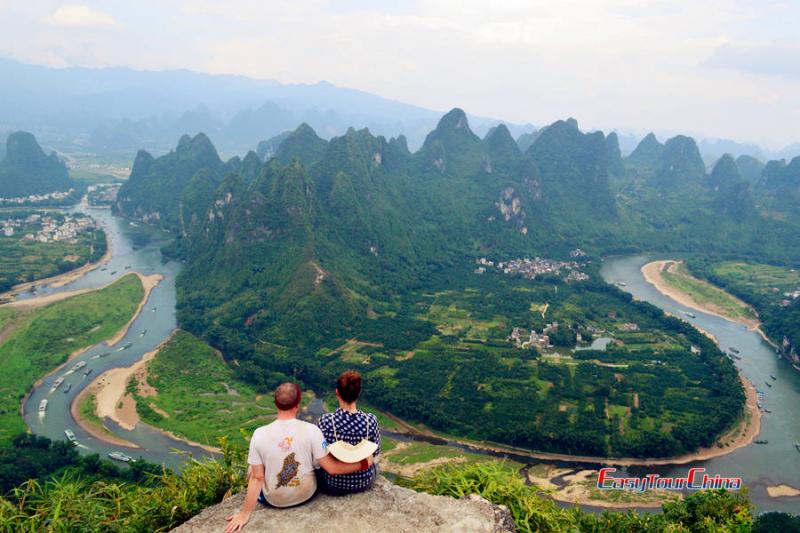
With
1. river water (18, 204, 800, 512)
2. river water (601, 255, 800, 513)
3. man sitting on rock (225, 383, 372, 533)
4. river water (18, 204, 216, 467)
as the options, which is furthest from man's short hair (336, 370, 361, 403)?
river water (601, 255, 800, 513)

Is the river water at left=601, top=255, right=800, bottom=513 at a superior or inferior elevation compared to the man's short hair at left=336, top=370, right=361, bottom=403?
inferior

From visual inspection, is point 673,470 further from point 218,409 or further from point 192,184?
point 192,184

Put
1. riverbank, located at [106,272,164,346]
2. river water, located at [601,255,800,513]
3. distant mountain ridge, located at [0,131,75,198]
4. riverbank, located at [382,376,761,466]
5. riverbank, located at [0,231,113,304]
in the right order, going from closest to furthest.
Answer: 1. river water, located at [601,255,800,513]
2. riverbank, located at [382,376,761,466]
3. riverbank, located at [106,272,164,346]
4. riverbank, located at [0,231,113,304]
5. distant mountain ridge, located at [0,131,75,198]

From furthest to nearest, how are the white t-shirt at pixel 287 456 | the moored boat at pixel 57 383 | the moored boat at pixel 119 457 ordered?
the moored boat at pixel 57 383 → the moored boat at pixel 119 457 → the white t-shirt at pixel 287 456

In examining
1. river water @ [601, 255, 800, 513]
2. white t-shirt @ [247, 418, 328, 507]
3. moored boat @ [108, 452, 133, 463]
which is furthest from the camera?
river water @ [601, 255, 800, 513]

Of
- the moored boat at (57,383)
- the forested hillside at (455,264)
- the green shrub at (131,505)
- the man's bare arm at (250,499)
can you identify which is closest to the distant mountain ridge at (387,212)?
the forested hillside at (455,264)

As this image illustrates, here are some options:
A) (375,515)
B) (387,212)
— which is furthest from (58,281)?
(375,515)

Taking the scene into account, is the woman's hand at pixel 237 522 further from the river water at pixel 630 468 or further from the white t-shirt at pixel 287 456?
the river water at pixel 630 468

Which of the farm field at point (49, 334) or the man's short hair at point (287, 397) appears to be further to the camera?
the farm field at point (49, 334)

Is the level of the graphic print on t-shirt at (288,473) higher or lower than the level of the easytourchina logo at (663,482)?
higher

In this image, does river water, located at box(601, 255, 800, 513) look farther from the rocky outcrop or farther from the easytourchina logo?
the rocky outcrop
